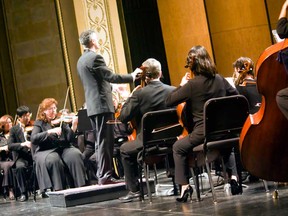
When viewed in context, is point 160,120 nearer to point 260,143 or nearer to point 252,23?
point 260,143

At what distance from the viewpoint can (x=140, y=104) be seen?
6289mm

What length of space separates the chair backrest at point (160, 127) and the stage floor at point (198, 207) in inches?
20.9

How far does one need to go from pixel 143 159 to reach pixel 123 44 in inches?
190

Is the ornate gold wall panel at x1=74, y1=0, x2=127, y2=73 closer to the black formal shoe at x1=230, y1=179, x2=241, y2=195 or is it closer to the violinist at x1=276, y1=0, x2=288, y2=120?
the black formal shoe at x1=230, y1=179, x2=241, y2=195

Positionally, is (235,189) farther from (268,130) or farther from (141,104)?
(268,130)

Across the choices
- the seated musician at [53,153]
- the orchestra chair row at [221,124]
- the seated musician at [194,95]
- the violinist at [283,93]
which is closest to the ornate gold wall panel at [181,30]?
the seated musician at [53,153]

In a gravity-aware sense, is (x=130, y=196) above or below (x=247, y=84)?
below

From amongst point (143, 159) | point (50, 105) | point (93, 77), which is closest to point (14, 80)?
point (50, 105)

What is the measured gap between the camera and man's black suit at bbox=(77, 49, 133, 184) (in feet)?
22.4

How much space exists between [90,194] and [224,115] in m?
2.05

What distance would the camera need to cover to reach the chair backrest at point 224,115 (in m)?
5.30

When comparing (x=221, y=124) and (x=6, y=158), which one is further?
(x=6, y=158)

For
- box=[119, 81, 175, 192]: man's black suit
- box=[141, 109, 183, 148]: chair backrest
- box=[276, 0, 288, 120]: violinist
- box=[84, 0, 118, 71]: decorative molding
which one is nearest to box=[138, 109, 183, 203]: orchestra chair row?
box=[141, 109, 183, 148]: chair backrest

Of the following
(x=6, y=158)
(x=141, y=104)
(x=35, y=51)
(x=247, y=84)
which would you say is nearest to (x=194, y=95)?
(x=141, y=104)
